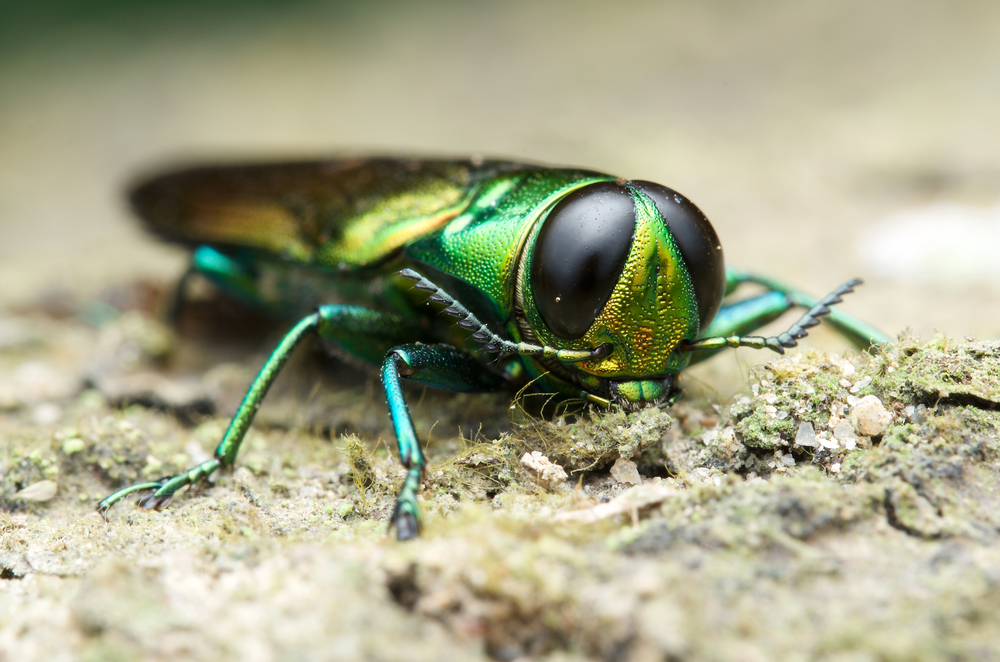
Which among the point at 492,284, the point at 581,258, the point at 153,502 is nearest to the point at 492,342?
the point at 492,284

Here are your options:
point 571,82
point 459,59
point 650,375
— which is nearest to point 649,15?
point 571,82

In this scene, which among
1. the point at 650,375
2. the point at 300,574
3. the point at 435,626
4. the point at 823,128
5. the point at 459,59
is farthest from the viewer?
the point at 459,59

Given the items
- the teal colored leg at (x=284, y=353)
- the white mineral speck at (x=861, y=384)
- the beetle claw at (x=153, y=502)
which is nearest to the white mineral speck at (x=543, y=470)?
the teal colored leg at (x=284, y=353)

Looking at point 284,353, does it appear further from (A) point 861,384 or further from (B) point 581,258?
(A) point 861,384

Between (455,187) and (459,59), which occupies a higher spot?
(459,59)

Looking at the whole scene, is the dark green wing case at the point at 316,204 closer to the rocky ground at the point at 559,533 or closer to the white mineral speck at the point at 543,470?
the rocky ground at the point at 559,533

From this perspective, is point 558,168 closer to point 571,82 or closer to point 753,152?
point 753,152

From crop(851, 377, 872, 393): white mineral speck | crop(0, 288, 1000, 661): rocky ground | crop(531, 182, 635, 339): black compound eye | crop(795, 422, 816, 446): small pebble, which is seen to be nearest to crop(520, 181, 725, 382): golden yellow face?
crop(531, 182, 635, 339): black compound eye
